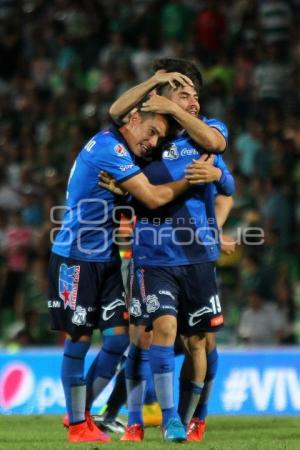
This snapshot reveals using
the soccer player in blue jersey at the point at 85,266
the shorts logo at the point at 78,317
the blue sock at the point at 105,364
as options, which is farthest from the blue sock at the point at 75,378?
the blue sock at the point at 105,364

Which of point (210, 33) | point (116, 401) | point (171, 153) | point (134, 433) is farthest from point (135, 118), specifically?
point (210, 33)

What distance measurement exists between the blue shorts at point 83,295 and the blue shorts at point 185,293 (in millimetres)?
285

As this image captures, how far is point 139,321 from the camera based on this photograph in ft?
26.1

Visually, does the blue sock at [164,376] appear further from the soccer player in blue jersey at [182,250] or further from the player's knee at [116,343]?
the player's knee at [116,343]

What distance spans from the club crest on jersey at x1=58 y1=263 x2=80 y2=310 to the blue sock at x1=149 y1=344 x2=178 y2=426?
0.72 m

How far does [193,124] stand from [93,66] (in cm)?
967

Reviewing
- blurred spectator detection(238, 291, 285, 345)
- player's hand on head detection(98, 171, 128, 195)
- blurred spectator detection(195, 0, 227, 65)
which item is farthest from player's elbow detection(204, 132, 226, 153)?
blurred spectator detection(195, 0, 227, 65)

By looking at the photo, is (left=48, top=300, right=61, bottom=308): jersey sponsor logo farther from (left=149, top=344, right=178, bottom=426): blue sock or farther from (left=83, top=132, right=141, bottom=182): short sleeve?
(left=83, top=132, right=141, bottom=182): short sleeve

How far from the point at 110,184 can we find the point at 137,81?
812 cm

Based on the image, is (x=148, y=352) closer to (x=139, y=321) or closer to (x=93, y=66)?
(x=139, y=321)

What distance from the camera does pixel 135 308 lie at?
7914 millimetres

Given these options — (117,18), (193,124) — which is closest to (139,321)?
(193,124)

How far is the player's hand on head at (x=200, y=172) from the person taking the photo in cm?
769

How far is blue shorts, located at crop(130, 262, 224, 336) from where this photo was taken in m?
7.73
